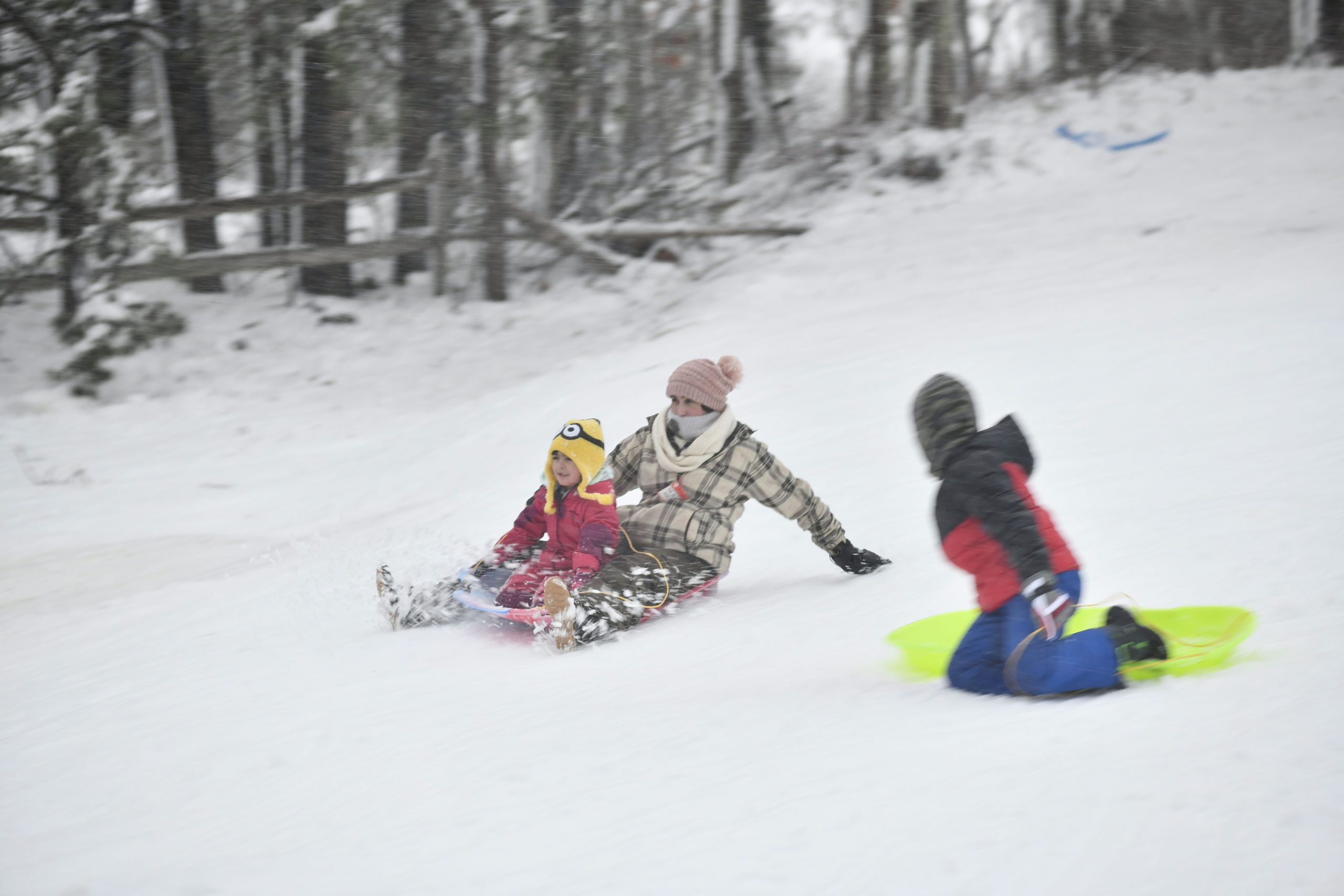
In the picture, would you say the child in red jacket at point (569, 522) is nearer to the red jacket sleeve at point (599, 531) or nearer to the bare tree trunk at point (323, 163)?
the red jacket sleeve at point (599, 531)

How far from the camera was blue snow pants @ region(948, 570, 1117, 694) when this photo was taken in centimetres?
251

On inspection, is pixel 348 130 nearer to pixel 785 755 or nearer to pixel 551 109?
pixel 551 109

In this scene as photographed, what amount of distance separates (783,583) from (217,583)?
2.92 meters

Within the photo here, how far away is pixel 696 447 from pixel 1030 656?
1.64m

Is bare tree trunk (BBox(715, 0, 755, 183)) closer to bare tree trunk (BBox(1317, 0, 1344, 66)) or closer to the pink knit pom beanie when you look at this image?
bare tree trunk (BBox(1317, 0, 1344, 66))

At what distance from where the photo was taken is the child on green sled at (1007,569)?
250 cm

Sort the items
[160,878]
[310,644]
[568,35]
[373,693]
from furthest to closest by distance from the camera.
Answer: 1. [568,35]
2. [310,644]
3. [373,693]
4. [160,878]

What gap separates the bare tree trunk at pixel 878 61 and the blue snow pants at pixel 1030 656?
1152cm

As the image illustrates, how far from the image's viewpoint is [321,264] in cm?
1092

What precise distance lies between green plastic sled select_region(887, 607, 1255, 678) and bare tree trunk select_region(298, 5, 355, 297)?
9.57 meters

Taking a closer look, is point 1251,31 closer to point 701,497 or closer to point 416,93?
point 416,93

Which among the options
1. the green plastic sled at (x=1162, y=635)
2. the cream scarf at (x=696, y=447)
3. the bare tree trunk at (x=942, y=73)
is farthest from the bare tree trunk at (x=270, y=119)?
the green plastic sled at (x=1162, y=635)

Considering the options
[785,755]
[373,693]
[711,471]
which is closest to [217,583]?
[373,693]

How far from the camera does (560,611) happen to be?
336 centimetres
